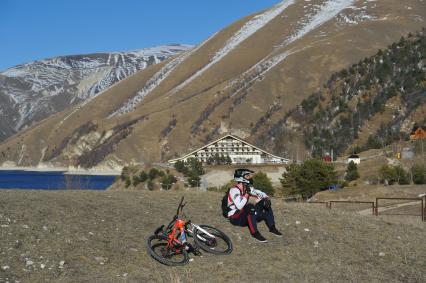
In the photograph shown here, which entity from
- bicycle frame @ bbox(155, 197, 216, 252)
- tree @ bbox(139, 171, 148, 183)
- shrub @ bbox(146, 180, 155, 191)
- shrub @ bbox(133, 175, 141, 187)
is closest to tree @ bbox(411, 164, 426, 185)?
shrub @ bbox(146, 180, 155, 191)

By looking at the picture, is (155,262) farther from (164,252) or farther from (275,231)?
(275,231)

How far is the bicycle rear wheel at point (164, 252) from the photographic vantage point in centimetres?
1297

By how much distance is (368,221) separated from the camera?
709 inches

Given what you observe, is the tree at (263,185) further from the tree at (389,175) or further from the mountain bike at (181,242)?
the mountain bike at (181,242)

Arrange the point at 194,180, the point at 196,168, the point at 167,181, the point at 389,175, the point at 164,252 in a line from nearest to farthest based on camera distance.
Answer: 1. the point at 164,252
2. the point at 389,175
3. the point at 167,181
4. the point at 194,180
5. the point at 196,168

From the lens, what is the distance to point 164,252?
43.9ft

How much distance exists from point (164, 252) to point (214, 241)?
4.12 feet

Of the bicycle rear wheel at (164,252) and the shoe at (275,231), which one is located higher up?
the shoe at (275,231)

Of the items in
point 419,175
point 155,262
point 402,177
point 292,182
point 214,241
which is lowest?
point 155,262

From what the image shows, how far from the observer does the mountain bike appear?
1330 centimetres

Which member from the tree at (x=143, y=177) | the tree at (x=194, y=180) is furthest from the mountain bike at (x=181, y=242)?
the tree at (x=143, y=177)

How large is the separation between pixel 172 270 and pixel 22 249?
2.72m

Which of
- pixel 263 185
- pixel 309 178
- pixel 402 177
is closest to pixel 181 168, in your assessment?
pixel 263 185

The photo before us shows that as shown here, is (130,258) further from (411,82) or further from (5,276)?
(411,82)
